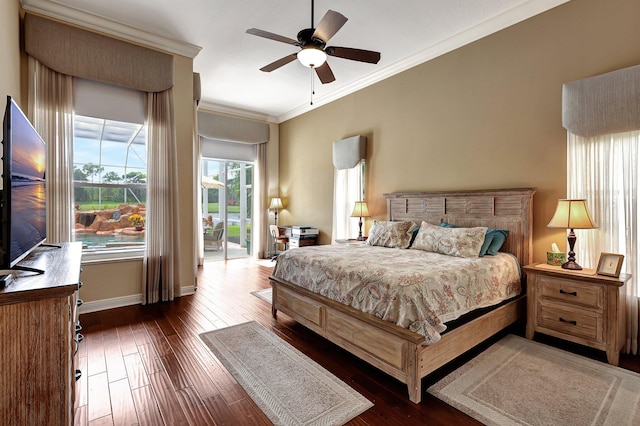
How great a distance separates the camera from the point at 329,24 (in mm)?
2463

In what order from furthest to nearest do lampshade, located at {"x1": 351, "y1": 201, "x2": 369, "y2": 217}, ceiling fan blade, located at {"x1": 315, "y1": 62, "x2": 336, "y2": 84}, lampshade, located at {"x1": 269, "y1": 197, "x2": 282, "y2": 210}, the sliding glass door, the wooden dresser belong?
lampshade, located at {"x1": 269, "y1": 197, "x2": 282, "y2": 210}, the sliding glass door, lampshade, located at {"x1": 351, "y1": 201, "x2": 369, "y2": 217}, ceiling fan blade, located at {"x1": 315, "y1": 62, "x2": 336, "y2": 84}, the wooden dresser

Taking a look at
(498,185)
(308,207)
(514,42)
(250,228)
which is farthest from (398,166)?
(250,228)

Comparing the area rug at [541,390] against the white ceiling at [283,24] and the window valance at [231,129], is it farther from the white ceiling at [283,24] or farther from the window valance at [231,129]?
the window valance at [231,129]

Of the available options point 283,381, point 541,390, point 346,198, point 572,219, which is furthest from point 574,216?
point 346,198

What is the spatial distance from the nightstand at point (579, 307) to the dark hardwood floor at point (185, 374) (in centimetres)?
22

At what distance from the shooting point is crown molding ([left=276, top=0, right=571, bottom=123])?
307 centimetres

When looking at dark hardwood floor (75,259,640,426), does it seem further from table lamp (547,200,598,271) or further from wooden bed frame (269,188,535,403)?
table lamp (547,200,598,271)

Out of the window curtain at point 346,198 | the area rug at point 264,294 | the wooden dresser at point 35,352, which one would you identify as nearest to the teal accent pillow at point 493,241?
the window curtain at point 346,198

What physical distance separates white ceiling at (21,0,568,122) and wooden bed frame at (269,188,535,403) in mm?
1872

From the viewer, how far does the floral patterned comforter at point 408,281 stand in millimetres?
2012

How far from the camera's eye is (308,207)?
631cm

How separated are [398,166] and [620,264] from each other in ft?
8.60

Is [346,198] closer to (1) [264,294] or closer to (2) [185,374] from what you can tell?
(1) [264,294]

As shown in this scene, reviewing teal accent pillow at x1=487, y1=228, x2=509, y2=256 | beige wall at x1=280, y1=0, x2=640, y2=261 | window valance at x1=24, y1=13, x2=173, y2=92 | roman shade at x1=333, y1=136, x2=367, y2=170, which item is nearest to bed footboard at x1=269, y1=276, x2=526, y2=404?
teal accent pillow at x1=487, y1=228, x2=509, y2=256
